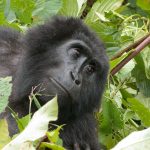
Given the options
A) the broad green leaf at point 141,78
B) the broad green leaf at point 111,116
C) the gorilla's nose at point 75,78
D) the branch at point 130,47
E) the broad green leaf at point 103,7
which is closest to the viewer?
the gorilla's nose at point 75,78

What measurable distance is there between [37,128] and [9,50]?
3.82ft

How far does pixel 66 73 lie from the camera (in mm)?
2143

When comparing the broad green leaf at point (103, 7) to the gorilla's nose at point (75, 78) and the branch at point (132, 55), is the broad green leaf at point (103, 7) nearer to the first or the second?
the branch at point (132, 55)

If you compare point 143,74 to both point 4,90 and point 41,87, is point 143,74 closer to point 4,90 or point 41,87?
point 41,87

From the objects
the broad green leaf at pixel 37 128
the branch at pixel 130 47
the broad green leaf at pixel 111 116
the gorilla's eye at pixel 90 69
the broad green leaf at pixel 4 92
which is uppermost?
the broad green leaf at pixel 4 92

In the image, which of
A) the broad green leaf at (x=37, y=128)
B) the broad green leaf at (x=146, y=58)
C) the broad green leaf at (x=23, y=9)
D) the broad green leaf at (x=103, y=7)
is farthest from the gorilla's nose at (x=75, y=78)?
the broad green leaf at (x=103, y=7)

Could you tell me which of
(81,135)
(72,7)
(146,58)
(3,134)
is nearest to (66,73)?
(81,135)

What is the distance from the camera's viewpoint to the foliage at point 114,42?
101 inches

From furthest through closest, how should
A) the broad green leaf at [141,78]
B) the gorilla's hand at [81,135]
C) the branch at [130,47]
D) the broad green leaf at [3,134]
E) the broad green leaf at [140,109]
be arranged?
the broad green leaf at [141,78], the branch at [130,47], the broad green leaf at [140,109], the gorilla's hand at [81,135], the broad green leaf at [3,134]

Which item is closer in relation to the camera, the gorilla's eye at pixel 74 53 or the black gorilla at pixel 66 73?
the black gorilla at pixel 66 73

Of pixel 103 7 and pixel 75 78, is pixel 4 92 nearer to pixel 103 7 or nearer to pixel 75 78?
pixel 75 78

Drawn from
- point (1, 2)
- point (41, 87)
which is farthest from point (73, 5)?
point (41, 87)

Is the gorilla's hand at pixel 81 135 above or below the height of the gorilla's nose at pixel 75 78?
below

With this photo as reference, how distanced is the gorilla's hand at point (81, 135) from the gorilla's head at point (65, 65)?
0.05m
